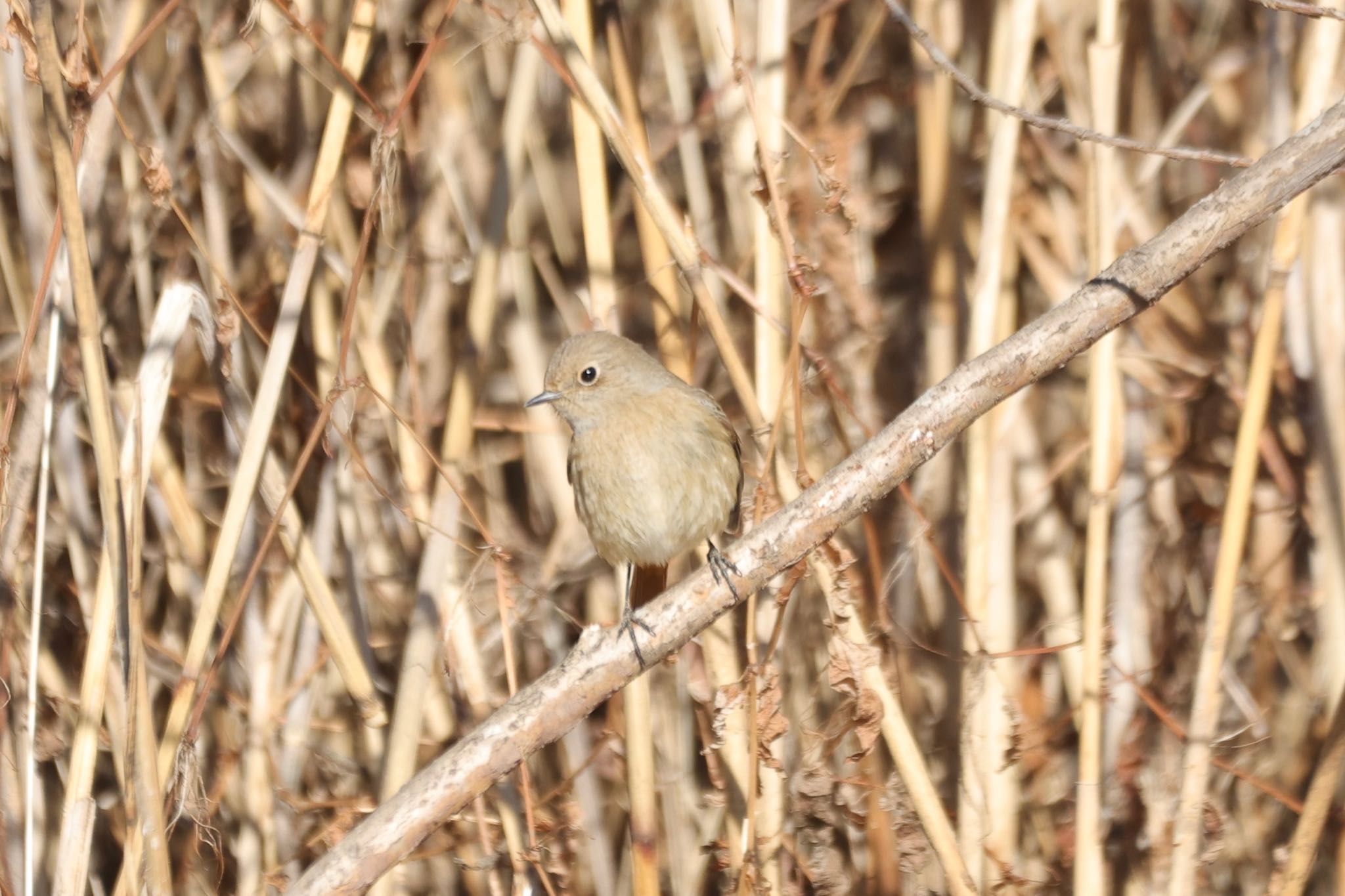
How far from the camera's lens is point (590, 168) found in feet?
7.88

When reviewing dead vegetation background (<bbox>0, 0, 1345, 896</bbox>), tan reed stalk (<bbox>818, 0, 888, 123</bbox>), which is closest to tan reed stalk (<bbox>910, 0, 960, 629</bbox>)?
dead vegetation background (<bbox>0, 0, 1345, 896</bbox>)

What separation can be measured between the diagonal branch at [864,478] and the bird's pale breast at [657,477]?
0.77 m

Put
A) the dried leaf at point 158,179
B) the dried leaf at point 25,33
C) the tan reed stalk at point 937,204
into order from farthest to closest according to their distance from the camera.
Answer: the tan reed stalk at point 937,204 → the dried leaf at point 158,179 → the dried leaf at point 25,33

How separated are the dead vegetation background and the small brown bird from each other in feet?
0.35

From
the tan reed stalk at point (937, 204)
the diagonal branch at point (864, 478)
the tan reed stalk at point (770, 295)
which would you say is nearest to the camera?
the diagonal branch at point (864, 478)

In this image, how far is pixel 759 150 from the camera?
208 centimetres

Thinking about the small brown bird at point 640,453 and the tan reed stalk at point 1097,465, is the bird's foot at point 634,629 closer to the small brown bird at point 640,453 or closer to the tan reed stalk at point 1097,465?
the small brown bird at point 640,453

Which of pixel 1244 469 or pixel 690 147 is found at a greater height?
pixel 690 147

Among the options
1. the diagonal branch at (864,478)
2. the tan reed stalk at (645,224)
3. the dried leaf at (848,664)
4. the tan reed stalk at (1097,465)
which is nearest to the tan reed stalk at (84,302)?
the diagonal branch at (864,478)

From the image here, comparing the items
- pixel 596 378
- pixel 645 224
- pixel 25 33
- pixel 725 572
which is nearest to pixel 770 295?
pixel 645 224

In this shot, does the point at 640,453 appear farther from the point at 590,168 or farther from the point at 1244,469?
the point at 1244,469

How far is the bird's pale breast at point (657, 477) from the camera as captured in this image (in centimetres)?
272

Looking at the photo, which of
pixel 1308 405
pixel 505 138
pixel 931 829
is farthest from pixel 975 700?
pixel 505 138

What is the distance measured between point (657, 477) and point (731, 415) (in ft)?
2.36
